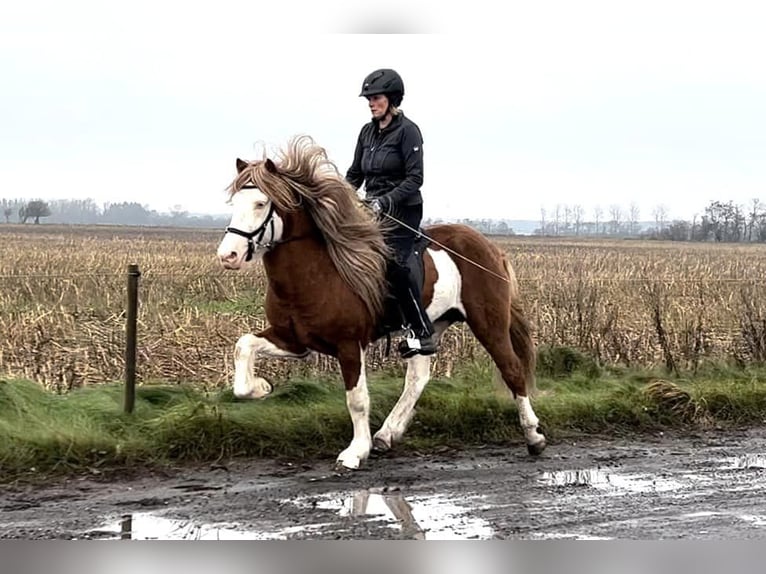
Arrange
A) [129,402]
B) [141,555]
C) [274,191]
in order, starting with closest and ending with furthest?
[141,555] → [274,191] → [129,402]

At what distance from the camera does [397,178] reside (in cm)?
714

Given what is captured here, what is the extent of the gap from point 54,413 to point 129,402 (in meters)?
0.59

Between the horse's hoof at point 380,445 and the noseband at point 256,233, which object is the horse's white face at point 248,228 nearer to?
the noseband at point 256,233

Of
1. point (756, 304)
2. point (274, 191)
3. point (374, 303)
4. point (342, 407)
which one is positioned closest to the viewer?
point (274, 191)

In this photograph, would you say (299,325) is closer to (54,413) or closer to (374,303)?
(374,303)

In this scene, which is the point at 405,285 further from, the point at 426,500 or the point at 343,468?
the point at 426,500

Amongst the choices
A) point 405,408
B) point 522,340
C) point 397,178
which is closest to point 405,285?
point 397,178

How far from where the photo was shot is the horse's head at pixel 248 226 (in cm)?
605

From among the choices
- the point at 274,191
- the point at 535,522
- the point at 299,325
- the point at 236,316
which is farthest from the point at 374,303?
the point at 236,316

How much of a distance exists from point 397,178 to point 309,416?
84.6 inches

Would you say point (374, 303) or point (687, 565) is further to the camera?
point (374, 303)

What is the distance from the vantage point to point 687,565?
457cm

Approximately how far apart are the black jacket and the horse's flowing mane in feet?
0.86

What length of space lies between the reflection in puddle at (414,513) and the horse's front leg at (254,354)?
1.08 m
